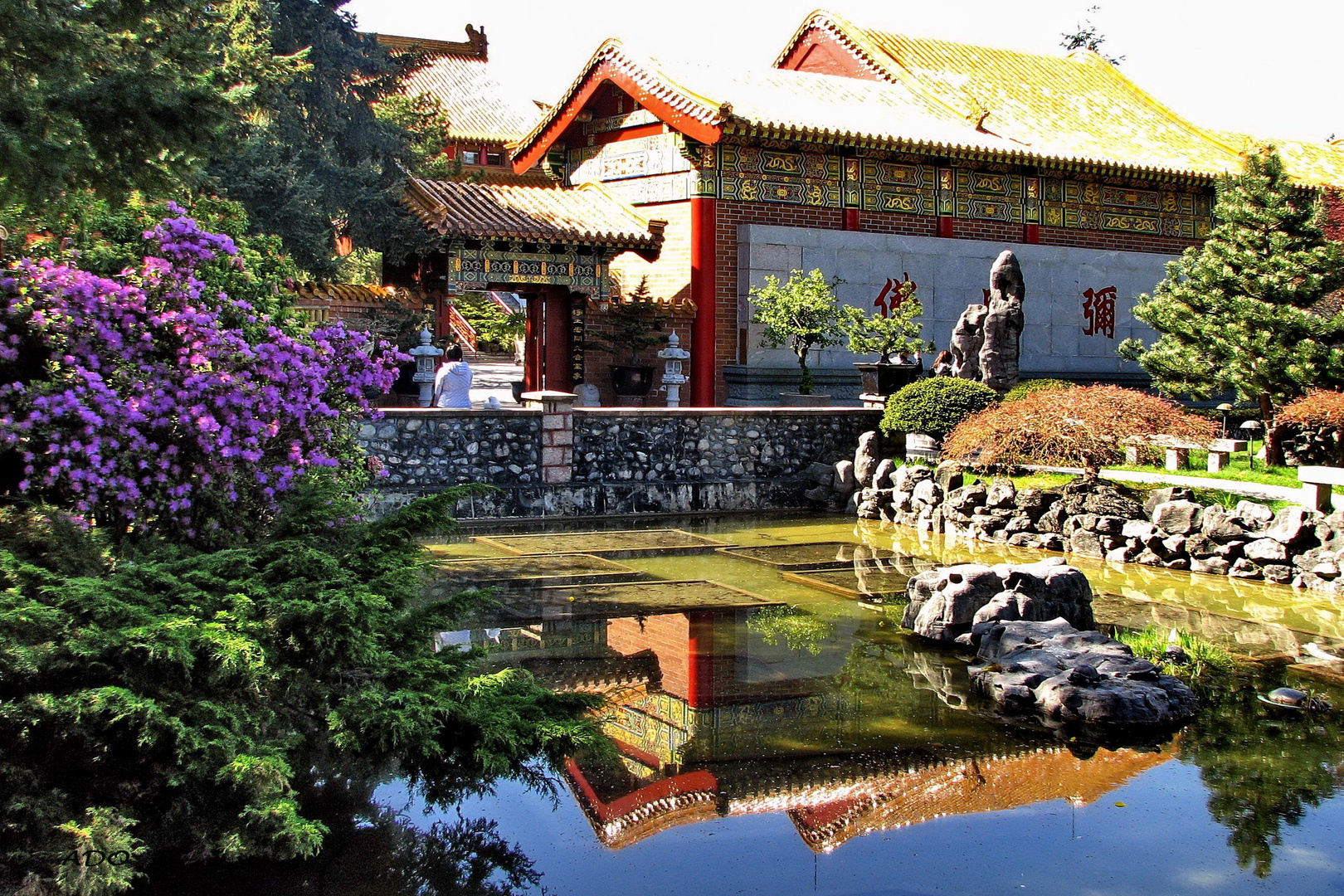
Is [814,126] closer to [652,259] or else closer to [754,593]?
[652,259]

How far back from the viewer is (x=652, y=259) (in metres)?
17.8

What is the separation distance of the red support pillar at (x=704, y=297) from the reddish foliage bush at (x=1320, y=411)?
7826mm

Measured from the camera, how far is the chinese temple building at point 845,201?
17.1 meters

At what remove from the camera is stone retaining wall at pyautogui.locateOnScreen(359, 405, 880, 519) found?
43.8ft

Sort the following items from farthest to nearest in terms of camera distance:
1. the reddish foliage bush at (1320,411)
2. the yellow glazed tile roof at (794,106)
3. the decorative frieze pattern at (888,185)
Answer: the decorative frieze pattern at (888,185), the yellow glazed tile roof at (794,106), the reddish foliage bush at (1320,411)

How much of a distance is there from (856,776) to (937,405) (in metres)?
9.32

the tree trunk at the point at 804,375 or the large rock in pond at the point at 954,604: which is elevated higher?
the tree trunk at the point at 804,375

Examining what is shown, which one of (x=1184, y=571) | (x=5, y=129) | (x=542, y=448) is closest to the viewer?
(x=5, y=129)

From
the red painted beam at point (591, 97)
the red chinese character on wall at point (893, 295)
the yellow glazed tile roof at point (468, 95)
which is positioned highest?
the yellow glazed tile roof at point (468, 95)

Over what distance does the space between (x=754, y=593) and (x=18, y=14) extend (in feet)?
19.8

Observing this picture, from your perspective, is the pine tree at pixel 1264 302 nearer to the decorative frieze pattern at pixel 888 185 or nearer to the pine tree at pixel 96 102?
the decorative frieze pattern at pixel 888 185

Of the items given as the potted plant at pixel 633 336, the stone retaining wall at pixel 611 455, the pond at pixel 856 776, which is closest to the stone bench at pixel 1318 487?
the pond at pixel 856 776

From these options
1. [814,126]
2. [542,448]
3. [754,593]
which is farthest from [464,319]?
[754,593]

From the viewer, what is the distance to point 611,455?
46.8 feet
